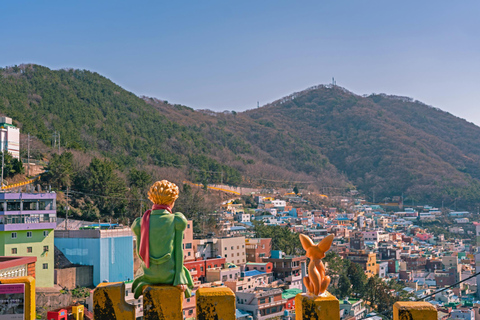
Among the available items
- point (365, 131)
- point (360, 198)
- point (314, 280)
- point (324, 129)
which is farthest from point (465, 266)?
point (324, 129)

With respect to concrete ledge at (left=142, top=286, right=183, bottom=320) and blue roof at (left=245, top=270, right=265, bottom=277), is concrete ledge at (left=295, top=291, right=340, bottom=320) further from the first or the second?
blue roof at (left=245, top=270, right=265, bottom=277)

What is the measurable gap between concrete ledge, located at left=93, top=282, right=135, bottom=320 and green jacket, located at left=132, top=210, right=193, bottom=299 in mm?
127

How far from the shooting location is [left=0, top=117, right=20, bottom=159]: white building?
3416cm

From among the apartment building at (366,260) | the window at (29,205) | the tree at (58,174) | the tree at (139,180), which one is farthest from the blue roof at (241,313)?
the apartment building at (366,260)

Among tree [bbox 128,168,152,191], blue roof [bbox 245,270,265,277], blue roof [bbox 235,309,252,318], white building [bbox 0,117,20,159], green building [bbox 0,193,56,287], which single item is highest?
white building [bbox 0,117,20,159]

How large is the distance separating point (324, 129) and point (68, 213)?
4532 inches

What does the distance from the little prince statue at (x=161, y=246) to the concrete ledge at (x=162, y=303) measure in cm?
9

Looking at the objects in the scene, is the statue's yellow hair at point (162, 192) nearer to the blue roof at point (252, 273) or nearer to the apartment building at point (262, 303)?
the apartment building at point (262, 303)

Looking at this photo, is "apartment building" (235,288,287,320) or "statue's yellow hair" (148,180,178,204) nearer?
"statue's yellow hair" (148,180,178,204)

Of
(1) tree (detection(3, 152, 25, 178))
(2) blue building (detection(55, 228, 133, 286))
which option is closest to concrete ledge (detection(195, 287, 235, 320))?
(2) blue building (detection(55, 228, 133, 286))

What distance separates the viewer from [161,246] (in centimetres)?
407

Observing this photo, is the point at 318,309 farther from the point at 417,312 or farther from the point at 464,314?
the point at 464,314

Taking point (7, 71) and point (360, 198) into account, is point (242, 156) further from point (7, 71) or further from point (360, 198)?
point (7, 71)

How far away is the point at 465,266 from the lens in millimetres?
46250
